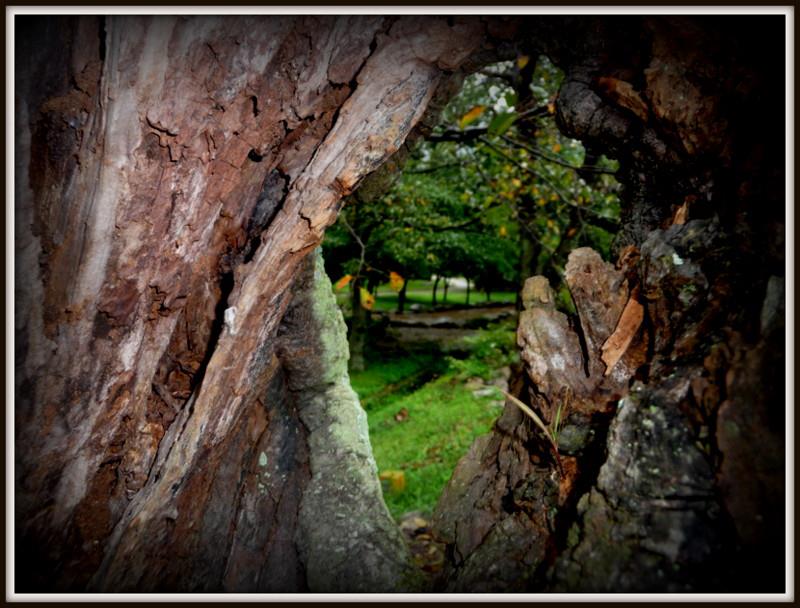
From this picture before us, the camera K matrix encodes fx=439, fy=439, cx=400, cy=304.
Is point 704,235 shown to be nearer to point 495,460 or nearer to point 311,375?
point 495,460

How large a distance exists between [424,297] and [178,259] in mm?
30513

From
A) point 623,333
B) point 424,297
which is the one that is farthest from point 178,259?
point 424,297

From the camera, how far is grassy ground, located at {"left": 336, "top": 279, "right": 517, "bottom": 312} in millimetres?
23688

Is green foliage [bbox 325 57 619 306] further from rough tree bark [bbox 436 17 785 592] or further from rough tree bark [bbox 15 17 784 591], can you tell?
rough tree bark [bbox 15 17 784 591]

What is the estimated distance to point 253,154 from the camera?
2264mm

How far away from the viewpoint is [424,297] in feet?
107

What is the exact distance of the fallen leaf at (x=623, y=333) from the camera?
2232 millimetres

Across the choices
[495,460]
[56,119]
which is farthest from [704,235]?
[56,119]

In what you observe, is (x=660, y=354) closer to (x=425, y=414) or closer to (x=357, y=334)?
(x=425, y=414)

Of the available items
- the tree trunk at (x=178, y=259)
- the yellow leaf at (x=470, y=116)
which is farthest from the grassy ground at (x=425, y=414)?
the yellow leaf at (x=470, y=116)

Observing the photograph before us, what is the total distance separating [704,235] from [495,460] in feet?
5.42

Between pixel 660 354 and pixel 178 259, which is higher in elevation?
pixel 178 259

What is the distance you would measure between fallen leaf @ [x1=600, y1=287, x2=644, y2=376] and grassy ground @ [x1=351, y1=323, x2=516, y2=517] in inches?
115

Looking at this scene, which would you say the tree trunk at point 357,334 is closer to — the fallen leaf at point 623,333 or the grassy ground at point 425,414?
the grassy ground at point 425,414
